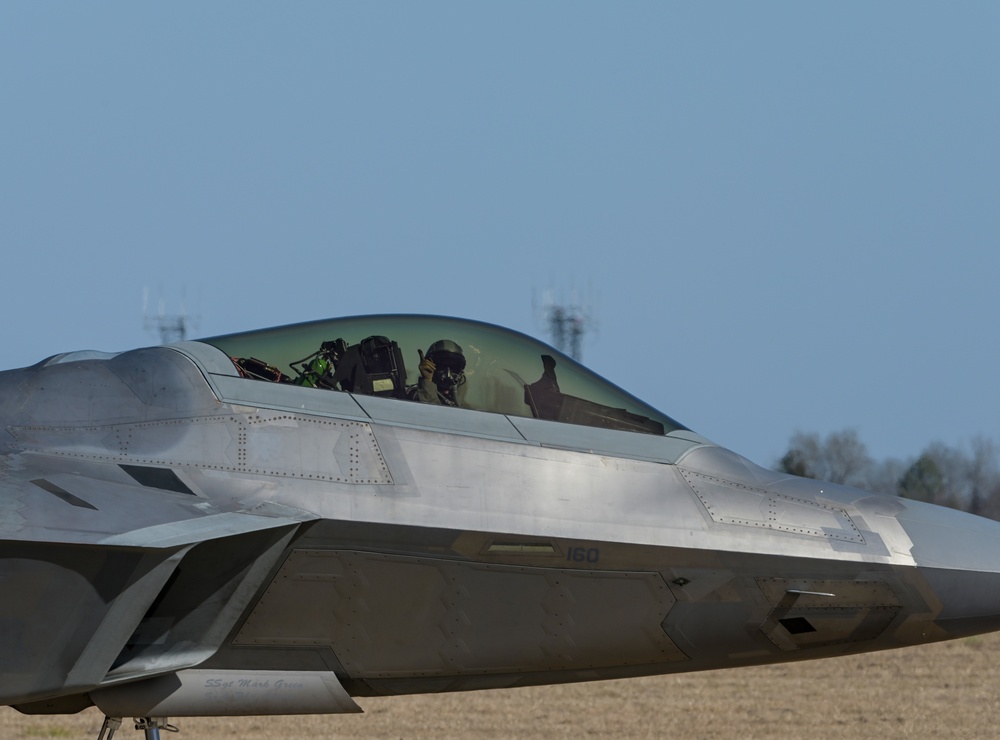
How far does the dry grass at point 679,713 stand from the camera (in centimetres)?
1311

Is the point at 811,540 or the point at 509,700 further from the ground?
the point at 811,540

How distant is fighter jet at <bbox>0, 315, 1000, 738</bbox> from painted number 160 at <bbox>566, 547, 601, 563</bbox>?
0.01 m

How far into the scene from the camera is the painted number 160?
723 cm

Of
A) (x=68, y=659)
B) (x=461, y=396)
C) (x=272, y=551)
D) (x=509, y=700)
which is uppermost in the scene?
(x=461, y=396)

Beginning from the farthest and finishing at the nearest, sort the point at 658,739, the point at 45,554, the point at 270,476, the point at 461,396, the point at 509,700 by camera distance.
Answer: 1. the point at 509,700
2. the point at 658,739
3. the point at 461,396
4. the point at 270,476
5. the point at 45,554

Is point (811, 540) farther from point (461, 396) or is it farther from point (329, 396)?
point (329, 396)

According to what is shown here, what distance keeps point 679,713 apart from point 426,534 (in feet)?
26.4

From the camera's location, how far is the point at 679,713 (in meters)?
14.2

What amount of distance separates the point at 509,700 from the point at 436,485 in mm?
8729

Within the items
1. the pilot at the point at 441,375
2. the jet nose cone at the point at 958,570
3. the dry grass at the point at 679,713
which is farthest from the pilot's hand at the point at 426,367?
the dry grass at the point at 679,713

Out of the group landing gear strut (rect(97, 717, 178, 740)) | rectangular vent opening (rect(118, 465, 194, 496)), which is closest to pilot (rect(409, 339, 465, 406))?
rectangular vent opening (rect(118, 465, 194, 496))

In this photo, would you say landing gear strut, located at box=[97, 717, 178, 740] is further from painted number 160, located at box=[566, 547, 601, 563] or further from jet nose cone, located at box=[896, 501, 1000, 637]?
jet nose cone, located at box=[896, 501, 1000, 637]

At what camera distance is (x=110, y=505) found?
6.77 metres

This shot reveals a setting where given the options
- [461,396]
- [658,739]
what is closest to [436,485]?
[461,396]
